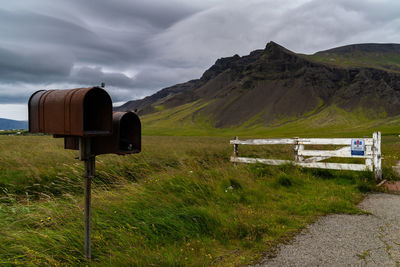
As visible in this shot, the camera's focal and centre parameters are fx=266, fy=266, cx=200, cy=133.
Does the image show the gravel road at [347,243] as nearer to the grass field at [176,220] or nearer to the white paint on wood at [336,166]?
the grass field at [176,220]

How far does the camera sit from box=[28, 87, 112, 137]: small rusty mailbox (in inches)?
107

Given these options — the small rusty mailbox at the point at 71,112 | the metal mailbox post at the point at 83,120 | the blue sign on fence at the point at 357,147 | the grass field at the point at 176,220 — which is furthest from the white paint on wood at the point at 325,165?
the small rusty mailbox at the point at 71,112

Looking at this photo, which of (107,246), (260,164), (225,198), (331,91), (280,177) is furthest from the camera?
(331,91)

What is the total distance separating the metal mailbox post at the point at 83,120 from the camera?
108 inches

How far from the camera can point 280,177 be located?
296 inches

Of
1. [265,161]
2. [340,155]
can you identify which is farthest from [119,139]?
[340,155]

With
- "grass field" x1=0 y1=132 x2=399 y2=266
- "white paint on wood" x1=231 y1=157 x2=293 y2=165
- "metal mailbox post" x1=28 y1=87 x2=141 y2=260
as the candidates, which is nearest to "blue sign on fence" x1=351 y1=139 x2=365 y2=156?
"grass field" x1=0 y1=132 x2=399 y2=266

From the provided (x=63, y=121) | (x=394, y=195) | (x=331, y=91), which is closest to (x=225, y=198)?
(x=63, y=121)

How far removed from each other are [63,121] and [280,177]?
615 centimetres

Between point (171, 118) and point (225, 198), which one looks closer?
point (225, 198)

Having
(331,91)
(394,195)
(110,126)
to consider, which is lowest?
(394,195)

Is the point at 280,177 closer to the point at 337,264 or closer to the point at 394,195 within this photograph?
the point at 394,195

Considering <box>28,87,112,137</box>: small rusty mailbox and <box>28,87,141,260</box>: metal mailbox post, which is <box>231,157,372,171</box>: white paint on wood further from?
<box>28,87,112,137</box>: small rusty mailbox

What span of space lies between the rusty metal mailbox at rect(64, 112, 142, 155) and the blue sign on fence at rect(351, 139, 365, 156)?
23.7 feet
